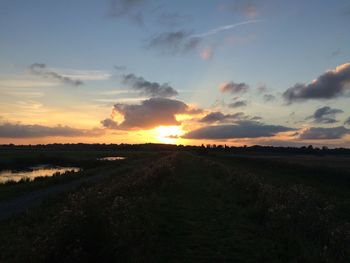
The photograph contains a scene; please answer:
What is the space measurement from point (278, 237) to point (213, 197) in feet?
32.6

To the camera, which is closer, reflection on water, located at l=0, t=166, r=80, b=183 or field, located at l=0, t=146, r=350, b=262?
field, located at l=0, t=146, r=350, b=262

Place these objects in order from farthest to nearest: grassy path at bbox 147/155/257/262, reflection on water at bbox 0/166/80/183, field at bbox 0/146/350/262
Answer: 1. reflection on water at bbox 0/166/80/183
2. grassy path at bbox 147/155/257/262
3. field at bbox 0/146/350/262

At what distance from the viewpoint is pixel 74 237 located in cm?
823

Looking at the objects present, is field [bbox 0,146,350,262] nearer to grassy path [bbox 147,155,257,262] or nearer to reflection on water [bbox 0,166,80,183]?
grassy path [bbox 147,155,257,262]

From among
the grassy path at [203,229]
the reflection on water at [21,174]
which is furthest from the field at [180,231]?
the reflection on water at [21,174]

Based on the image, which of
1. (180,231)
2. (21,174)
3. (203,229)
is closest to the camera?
(180,231)

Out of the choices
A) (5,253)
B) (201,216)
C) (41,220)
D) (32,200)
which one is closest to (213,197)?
(201,216)

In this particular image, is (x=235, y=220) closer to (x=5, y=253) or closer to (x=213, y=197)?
(x=213, y=197)

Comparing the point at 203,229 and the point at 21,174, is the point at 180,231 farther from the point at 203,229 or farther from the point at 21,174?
the point at 21,174

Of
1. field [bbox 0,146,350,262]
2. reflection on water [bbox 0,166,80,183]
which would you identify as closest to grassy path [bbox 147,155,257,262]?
field [bbox 0,146,350,262]

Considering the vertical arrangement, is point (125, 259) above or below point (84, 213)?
below

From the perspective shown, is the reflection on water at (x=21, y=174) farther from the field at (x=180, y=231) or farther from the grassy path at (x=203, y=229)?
the grassy path at (x=203, y=229)

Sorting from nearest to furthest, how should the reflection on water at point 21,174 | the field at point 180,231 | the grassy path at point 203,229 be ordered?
the field at point 180,231 → the grassy path at point 203,229 → the reflection on water at point 21,174

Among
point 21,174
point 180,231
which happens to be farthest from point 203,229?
point 21,174
